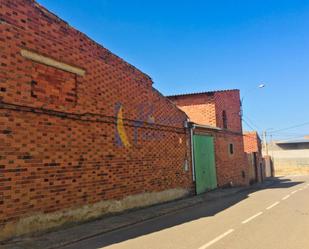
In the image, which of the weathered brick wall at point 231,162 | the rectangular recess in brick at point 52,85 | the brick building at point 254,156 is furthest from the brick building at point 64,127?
the brick building at point 254,156

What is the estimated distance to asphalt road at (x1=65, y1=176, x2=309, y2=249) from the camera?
277 inches

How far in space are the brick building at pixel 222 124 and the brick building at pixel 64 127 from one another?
818cm

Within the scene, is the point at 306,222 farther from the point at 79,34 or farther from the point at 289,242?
the point at 79,34

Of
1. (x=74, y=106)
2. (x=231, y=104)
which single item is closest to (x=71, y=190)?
(x=74, y=106)

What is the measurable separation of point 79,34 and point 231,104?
16.2 m

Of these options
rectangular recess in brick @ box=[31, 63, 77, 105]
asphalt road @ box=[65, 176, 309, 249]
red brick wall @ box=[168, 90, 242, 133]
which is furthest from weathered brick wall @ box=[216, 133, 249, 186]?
rectangular recess in brick @ box=[31, 63, 77, 105]

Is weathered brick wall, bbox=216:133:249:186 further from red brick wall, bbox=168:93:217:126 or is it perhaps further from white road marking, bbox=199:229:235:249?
white road marking, bbox=199:229:235:249

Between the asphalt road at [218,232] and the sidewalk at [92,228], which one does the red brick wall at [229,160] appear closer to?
the sidewalk at [92,228]

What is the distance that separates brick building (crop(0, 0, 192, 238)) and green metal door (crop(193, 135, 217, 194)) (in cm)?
449

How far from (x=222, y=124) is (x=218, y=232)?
15.3 meters

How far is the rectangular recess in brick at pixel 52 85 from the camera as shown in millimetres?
8820

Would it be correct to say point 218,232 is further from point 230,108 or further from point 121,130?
point 230,108

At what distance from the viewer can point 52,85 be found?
30.5 feet

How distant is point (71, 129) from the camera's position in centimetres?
976
